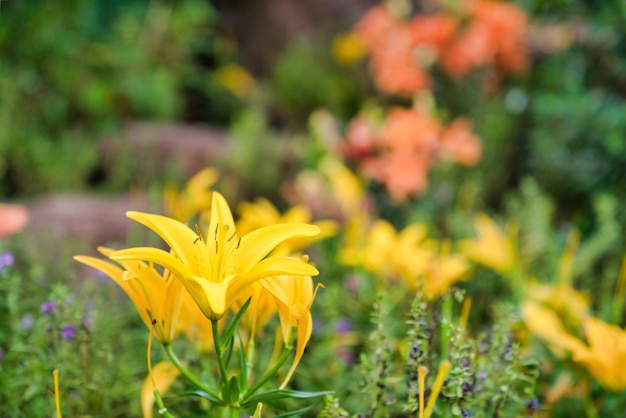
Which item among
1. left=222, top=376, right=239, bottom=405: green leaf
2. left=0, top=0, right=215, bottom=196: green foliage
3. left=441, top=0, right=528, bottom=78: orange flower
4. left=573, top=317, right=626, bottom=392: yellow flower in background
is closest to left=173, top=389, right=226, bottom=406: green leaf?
left=222, top=376, right=239, bottom=405: green leaf

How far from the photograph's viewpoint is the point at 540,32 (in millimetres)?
4078

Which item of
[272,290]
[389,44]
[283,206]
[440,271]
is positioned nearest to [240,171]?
[283,206]

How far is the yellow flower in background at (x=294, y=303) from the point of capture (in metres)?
0.93

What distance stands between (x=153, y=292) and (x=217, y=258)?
0.11m

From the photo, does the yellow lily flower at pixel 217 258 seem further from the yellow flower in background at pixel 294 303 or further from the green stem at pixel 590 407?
the green stem at pixel 590 407

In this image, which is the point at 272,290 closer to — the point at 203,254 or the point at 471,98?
the point at 203,254

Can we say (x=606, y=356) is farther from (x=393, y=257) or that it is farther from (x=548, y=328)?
(x=393, y=257)

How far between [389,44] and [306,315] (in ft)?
9.05

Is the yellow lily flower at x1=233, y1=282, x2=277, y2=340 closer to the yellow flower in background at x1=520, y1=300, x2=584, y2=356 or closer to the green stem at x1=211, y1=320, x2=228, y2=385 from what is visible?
the green stem at x1=211, y1=320, x2=228, y2=385

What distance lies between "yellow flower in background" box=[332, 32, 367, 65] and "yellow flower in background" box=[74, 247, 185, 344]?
345cm

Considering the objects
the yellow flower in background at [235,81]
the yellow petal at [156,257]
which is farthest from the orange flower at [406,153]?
the yellow flower in background at [235,81]

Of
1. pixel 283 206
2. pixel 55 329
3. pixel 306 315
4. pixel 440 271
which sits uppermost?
pixel 306 315

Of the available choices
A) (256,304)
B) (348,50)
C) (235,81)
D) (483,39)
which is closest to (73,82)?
(235,81)

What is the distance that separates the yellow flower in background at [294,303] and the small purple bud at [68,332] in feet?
1.32
